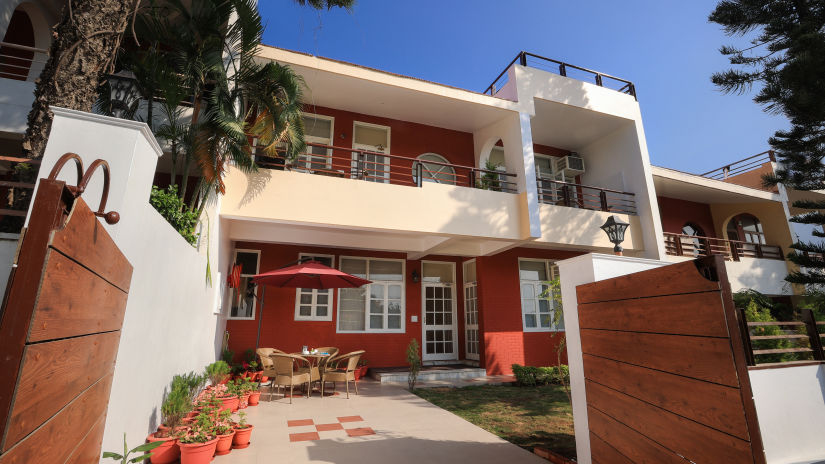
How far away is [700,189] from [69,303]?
45.5ft


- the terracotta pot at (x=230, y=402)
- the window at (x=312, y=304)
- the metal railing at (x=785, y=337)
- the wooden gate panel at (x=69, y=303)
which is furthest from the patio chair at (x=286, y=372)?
the metal railing at (x=785, y=337)

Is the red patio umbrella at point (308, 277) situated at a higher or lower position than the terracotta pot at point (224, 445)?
higher

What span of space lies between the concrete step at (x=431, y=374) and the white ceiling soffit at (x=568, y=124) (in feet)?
20.8

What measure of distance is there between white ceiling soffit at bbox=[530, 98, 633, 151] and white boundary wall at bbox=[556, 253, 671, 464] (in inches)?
248

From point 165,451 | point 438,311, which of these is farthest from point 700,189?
point 165,451

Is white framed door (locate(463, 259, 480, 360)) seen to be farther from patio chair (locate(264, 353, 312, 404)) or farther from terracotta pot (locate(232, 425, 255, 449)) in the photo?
terracotta pot (locate(232, 425, 255, 449))

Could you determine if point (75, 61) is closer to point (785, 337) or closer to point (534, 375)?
A: point (785, 337)

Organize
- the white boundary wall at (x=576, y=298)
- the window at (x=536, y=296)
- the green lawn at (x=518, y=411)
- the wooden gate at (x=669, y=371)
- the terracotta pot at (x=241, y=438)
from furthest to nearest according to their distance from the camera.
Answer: the window at (x=536, y=296) → the green lawn at (x=518, y=411) → the terracotta pot at (x=241, y=438) → the white boundary wall at (x=576, y=298) → the wooden gate at (x=669, y=371)

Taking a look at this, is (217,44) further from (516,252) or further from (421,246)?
(516,252)

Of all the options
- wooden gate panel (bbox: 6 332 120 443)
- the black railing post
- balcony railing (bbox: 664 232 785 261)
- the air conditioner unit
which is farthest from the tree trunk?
balcony railing (bbox: 664 232 785 261)

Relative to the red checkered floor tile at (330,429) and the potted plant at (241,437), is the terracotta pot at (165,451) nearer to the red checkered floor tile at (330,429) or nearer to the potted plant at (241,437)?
the potted plant at (241,437)

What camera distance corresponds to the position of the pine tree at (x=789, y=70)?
596cm

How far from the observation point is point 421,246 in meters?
8.34

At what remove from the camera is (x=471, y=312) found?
953cm
